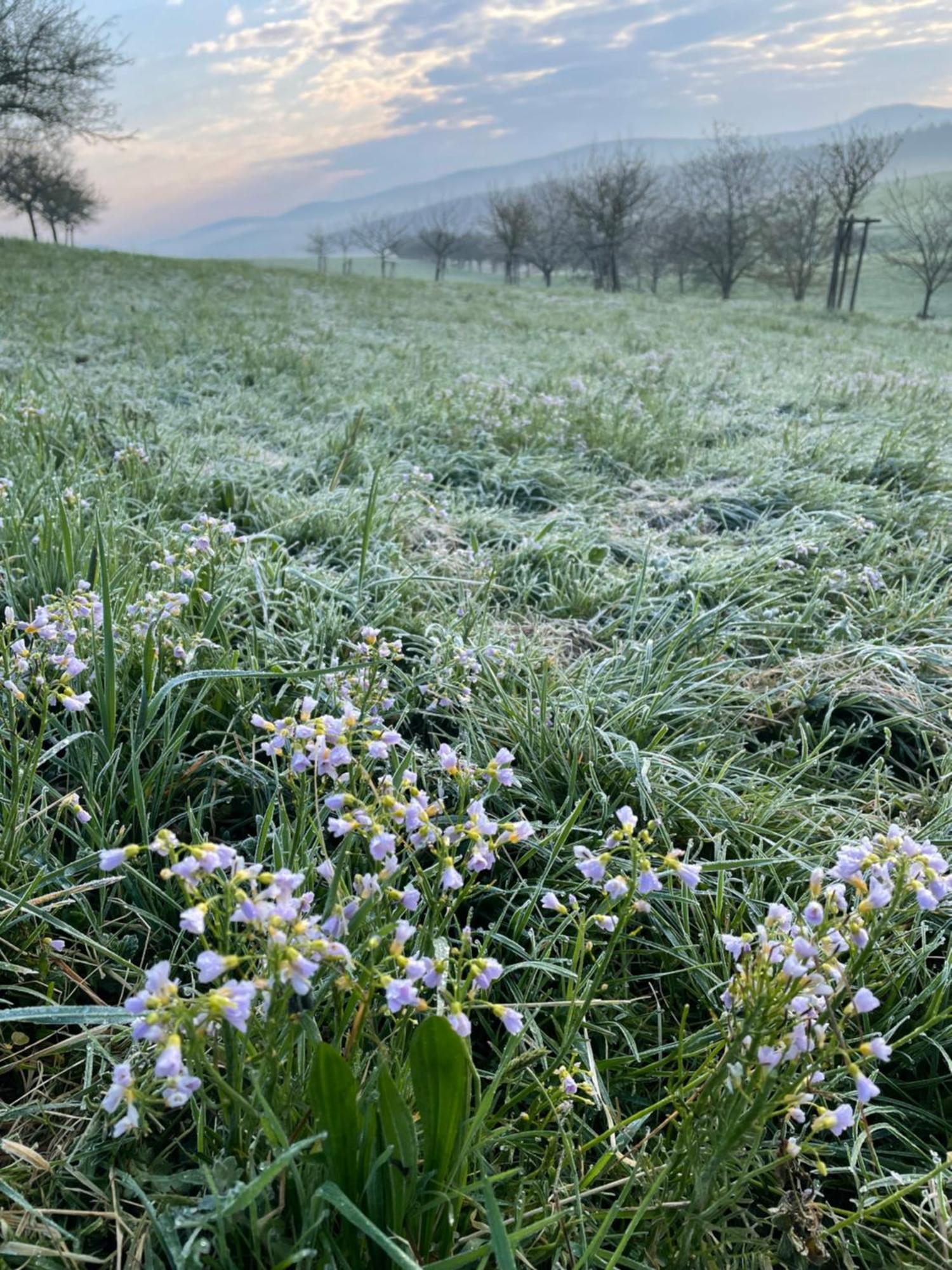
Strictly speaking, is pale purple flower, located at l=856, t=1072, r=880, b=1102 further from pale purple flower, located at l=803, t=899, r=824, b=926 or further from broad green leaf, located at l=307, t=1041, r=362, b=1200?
broad green leaf, located at l=307, t=1041, r=362, b=1200

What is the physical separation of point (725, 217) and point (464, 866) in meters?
48.7

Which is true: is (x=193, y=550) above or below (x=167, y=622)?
above

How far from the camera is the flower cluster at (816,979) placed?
1072mm

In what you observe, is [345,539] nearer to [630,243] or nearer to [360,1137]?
[360,1137]

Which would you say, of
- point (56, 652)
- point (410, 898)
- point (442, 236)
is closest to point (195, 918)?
point (410, 898)

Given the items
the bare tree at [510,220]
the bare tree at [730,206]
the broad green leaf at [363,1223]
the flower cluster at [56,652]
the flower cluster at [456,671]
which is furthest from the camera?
the bare tree at [510,220]

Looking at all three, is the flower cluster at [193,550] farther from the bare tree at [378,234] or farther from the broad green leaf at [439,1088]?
the bare tree at [378,234]

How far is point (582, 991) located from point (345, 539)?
2672mm

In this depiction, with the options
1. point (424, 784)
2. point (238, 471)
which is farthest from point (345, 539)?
point (424, 784)

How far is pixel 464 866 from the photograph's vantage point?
1.56 m

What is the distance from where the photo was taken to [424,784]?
2.20 metres

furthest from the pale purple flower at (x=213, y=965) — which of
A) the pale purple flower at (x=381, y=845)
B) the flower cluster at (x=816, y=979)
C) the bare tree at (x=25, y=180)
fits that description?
the bare tree at (x=25, y=180)

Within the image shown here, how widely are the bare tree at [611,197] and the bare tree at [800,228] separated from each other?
7157mm

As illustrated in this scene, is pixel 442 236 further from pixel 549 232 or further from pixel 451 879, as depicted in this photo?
pixel 451 879
